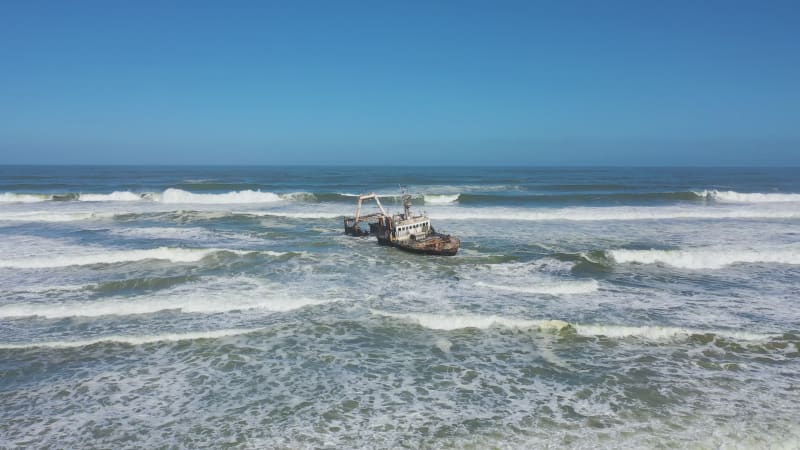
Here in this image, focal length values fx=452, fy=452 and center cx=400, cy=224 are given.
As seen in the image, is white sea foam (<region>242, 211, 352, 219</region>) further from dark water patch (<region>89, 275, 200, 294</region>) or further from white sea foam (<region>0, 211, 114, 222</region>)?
dark water patch (<region>89, 275, 200, 294</region>)

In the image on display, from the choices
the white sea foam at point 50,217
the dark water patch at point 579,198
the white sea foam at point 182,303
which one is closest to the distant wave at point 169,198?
the white sea foam at point 50,217

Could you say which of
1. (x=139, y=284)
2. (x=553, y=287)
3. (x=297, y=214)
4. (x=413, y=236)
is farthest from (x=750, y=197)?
(x=139, y=284)

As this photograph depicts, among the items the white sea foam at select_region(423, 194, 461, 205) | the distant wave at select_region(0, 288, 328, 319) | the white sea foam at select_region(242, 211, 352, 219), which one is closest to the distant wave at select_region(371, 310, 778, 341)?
the distant wave at select_region(0, 288, 328, 319)

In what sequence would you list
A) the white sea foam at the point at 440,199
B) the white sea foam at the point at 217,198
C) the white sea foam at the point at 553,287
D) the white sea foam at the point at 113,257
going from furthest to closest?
the white sea foam at the point at 440,199 → the white sea foam at the point at 217,198 → the white sea foam at the point at 113,257 → the white sea foam at the point at 553,287

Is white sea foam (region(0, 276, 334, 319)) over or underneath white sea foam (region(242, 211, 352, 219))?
underneath

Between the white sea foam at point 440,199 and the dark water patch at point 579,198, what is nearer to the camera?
the dark water patch at point 579,198

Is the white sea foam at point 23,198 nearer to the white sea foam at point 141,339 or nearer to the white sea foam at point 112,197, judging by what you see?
the white sea foam at point 112,197

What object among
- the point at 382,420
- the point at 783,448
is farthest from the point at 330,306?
the point at 783,448
